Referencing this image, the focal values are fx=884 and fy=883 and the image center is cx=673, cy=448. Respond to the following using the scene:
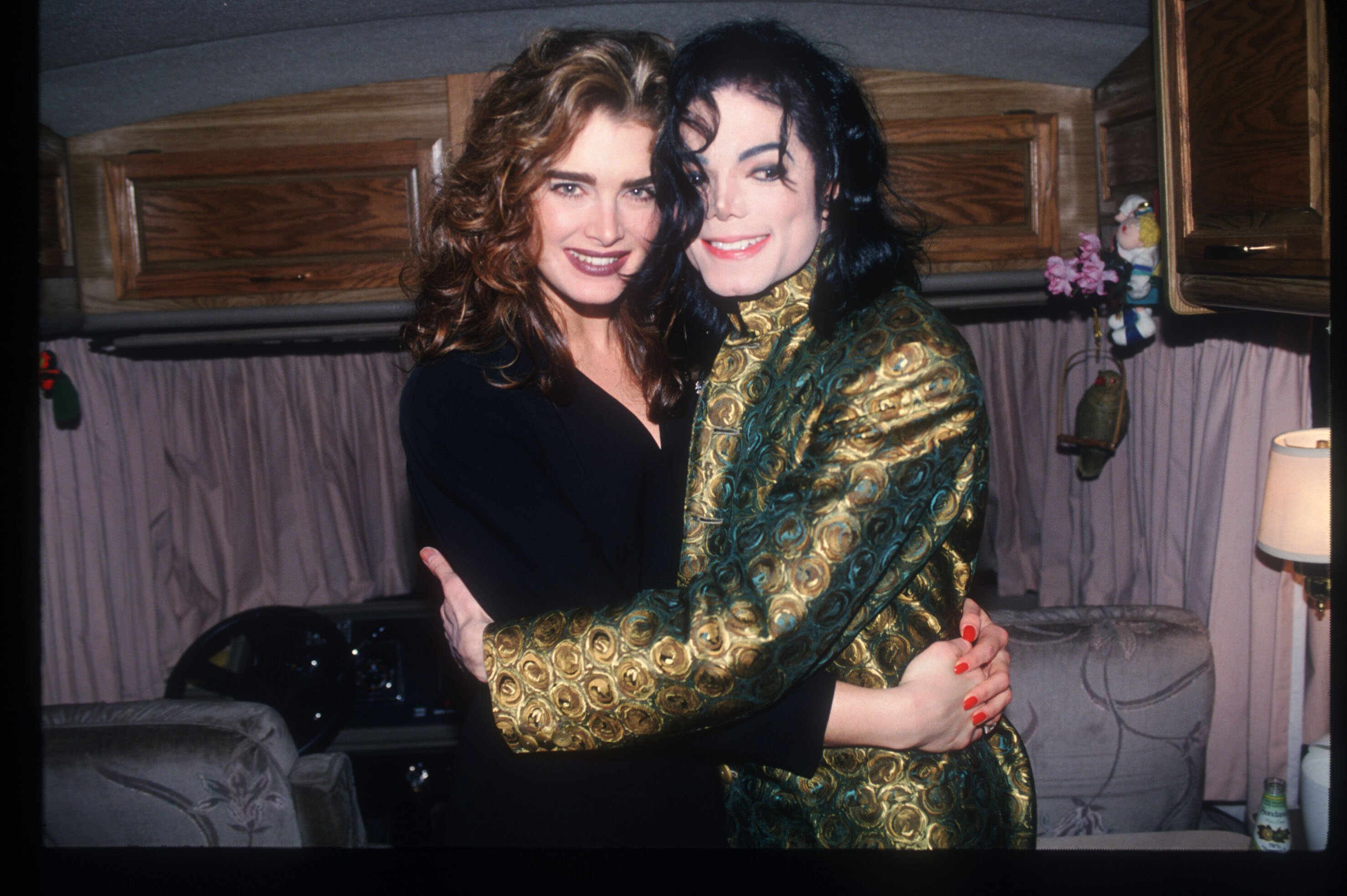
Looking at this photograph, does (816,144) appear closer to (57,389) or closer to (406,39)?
(406,39)

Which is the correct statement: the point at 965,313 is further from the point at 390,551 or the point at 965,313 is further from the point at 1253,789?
the point at 390,551

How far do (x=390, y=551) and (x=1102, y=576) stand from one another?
7.01ft

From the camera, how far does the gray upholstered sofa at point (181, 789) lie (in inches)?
60.9

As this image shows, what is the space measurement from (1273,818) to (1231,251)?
1138 millimetres

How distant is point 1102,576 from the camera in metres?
2.57

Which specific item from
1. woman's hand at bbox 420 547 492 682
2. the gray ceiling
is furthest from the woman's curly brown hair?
the gray ceiling

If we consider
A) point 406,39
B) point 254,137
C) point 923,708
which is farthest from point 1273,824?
point 254,137

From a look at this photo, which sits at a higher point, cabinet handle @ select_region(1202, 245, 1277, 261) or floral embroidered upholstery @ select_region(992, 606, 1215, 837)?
cabinet handle @ select_region(1202, 245, 1277, 261)

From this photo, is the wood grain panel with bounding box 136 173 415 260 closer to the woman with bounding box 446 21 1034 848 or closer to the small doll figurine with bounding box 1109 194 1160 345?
the woman with bounding box 446 21 1034 848

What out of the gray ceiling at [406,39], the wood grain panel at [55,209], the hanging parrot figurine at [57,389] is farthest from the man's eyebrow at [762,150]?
the hanging parrot figurine at [57,389]

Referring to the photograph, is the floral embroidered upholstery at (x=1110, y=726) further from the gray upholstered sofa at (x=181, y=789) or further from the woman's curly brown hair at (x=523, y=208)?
the gray upholstered sofa at (x=181, y=789)

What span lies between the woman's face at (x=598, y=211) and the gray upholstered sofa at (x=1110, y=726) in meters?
1.30

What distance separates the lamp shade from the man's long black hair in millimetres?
1236

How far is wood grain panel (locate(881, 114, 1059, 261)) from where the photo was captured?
210 centimetres
